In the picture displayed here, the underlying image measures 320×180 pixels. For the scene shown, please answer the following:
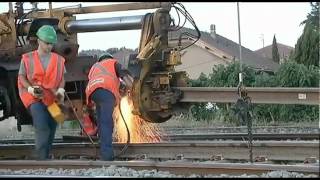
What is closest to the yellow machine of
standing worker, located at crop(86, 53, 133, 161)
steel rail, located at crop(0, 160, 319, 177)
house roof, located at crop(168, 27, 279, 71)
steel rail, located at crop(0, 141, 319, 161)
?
steel rail, located at crop(0, 141, 319, 161)

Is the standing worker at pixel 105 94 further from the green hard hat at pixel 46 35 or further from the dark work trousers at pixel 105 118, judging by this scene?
the green hard hat at pixel 46 35

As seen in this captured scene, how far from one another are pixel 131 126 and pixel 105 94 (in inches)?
77.3

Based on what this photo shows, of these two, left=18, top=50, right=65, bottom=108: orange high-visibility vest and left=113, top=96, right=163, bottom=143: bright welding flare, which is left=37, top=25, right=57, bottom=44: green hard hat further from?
left=113, top=96, right=163, bottom=143: bright welding flare

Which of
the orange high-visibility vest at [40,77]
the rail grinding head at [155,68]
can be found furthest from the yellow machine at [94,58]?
the orange high-visibility vest at [40,77]

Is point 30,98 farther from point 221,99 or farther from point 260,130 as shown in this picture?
point 260,130

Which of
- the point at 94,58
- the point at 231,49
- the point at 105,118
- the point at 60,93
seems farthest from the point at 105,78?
the point at 231,49

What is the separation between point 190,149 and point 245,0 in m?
2.15

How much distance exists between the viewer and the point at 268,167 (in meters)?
6.07

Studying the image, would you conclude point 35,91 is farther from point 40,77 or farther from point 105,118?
point 105,118

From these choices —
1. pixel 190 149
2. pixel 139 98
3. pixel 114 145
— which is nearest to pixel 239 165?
pixel 190 149

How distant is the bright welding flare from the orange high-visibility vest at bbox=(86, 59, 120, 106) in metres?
1.20

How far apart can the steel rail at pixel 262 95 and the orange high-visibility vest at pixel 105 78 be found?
1769 mm

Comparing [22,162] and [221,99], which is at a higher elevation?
[221,99]

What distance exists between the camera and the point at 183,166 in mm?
6492
